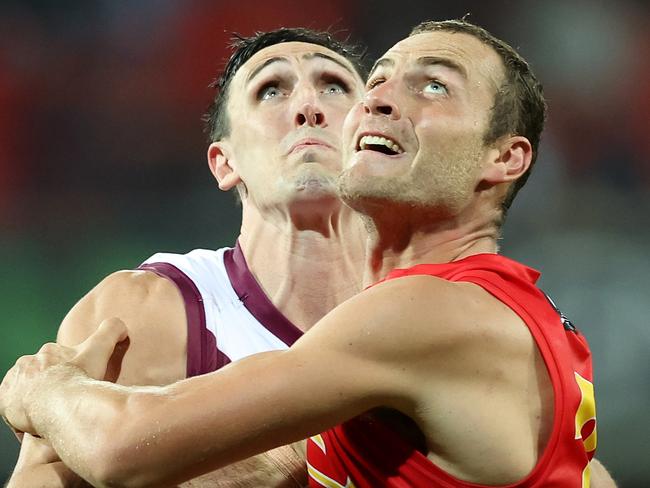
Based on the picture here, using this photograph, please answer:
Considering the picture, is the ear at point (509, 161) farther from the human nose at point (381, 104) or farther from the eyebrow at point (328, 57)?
the eyebrow at point (328, 57)

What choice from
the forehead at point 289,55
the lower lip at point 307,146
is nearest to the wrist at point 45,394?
the lower lip at point 307,146

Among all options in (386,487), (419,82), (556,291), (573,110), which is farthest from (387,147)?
(573,110)

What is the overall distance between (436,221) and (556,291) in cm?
348

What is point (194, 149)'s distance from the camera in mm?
6035

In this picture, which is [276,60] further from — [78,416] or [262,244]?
[78,416]

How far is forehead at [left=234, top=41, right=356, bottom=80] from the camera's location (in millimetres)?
3489

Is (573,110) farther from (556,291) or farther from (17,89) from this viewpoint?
(17,89)

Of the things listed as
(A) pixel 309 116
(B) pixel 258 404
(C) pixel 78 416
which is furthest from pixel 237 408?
(A) pixel 309 116

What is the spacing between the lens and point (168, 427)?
1922mm

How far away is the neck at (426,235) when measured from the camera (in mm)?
2445

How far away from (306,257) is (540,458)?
4.66 feet

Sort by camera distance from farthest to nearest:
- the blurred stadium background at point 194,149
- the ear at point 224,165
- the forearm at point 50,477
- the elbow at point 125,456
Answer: the blurred stadium background at point 194,149
the ear at point 224,165
the forearm at point 50,477
the elbow at point 125,456

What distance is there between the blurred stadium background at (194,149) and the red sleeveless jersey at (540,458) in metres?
3.39

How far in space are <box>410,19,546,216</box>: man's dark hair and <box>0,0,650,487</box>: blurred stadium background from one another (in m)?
3.20
